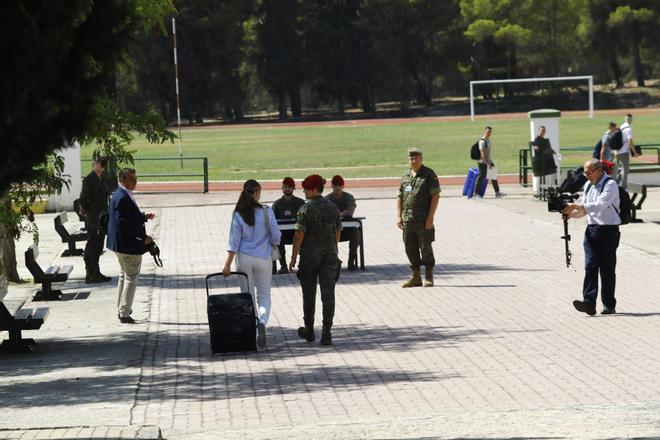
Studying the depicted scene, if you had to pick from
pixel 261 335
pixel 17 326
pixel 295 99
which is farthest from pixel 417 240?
pixel 295 99

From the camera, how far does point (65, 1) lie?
816 cm

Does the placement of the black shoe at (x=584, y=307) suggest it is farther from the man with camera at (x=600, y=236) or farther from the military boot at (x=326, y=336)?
the military boot at (x=326, y=336)

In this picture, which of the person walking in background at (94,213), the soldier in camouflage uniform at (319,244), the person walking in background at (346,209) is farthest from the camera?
the person walking in background at (346,209)

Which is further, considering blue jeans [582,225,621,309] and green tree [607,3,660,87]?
green tree [607,3,660,87]

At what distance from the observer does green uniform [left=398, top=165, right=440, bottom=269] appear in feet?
55.7

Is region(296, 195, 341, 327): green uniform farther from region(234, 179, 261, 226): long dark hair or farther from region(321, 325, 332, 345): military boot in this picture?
region(234, 179, 261, 226): long dark hair

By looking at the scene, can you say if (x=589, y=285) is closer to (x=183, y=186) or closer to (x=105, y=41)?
(x=105, y=41)

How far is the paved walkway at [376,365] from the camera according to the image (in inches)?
380

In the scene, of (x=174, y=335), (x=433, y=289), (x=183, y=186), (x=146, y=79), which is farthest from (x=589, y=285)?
(x=146, y=79)

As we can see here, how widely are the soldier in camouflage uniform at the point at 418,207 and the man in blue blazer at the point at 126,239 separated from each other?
3.38m

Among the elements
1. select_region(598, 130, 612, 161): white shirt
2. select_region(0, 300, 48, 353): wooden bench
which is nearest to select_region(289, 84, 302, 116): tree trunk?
select_region(598, 130, 612, 161): white shirt

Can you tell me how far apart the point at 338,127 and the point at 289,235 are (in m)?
68.9

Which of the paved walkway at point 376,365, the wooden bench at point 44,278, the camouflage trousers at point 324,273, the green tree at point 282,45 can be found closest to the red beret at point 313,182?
the camouflage trousers at point 324,273

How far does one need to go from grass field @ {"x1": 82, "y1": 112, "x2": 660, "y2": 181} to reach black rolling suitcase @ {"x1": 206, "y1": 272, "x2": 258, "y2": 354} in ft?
98.9
